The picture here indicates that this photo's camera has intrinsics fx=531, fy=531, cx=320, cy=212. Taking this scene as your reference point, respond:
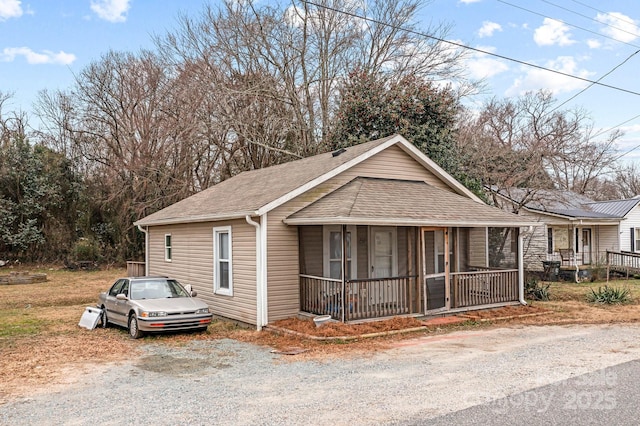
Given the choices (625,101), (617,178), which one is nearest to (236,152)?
(625,101)

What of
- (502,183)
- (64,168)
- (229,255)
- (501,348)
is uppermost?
(64,168)

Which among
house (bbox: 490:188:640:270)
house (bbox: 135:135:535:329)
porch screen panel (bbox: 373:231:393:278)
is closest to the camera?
house (bbox: 135:135:535:329)

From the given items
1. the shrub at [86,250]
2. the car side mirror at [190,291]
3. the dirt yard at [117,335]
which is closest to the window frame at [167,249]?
the dirt yard at [117,335]

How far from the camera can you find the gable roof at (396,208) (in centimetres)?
1215

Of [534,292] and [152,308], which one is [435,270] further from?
[152,308]

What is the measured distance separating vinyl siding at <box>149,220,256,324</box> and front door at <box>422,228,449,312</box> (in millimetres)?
4357

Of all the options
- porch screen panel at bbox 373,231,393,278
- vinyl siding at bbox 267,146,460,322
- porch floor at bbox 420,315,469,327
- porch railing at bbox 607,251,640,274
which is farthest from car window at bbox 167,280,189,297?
porch railing at bbox 607,251,640,274

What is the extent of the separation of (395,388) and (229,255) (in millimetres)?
7340

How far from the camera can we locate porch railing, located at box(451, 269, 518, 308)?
14.2 metres

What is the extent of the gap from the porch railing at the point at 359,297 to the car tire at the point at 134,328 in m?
3.85

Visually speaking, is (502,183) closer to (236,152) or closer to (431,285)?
(431,285)

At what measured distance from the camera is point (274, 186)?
Result: 1495cm

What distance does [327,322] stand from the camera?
12.0 meters

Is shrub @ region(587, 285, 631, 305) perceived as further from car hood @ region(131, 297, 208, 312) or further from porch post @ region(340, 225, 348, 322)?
car hood @ region(131, 297, 208, 312)
